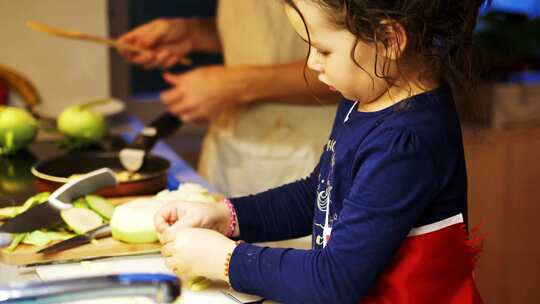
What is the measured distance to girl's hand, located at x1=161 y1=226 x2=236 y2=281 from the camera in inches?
36.6

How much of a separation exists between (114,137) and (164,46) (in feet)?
1.00

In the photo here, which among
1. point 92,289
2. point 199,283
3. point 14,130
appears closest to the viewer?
point 92,289

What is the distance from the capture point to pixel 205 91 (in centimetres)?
171

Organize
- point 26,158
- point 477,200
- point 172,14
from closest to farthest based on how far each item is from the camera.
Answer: point 26,158, point 477,200, point 172,14

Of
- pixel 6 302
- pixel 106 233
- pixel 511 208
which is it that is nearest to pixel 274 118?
pixel 106 233

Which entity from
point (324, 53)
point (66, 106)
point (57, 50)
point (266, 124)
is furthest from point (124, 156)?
point (57, 50)

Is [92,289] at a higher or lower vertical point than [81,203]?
higher

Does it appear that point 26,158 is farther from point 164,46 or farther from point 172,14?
point 172,14

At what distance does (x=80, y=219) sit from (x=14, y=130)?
2.03 feet

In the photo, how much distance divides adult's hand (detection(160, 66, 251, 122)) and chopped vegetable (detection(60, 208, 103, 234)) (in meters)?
0.57

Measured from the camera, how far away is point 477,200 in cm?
240

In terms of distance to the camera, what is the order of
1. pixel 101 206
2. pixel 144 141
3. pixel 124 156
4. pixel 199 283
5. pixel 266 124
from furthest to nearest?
pixel 266 124
pixel 144 141
pixel 124 156
pixel 101 206
pixel 199 283

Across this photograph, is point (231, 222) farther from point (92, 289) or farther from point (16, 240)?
point (92, 289)

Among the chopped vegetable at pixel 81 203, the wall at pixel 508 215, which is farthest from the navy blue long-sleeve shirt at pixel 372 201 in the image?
the wall at pixel 508 215
